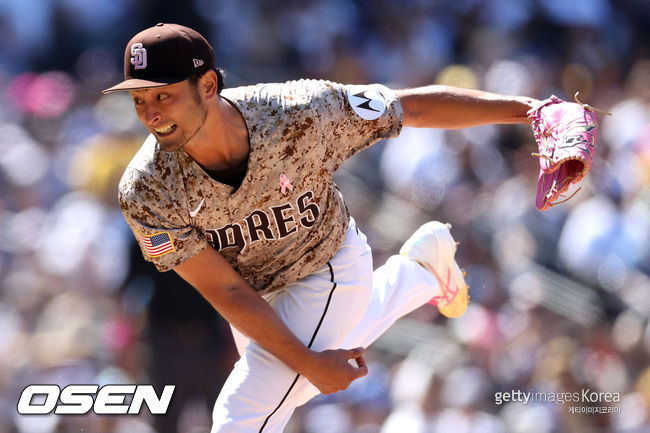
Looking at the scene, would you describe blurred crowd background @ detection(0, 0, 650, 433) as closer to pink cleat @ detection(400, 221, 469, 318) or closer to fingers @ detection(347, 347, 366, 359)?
pink cleat @ detection(400, 221, 469, 318)

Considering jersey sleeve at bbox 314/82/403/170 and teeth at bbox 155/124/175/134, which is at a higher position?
teeth at bbox 155/124/175/134

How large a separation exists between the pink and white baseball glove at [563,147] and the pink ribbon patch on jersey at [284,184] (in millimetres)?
832

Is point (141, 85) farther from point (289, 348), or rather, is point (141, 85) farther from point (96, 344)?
point (96, 344)

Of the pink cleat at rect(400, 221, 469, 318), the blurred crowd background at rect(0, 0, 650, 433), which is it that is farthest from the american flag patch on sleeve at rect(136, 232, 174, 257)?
the blurred crowd background at rect(0, 0, 650, 433)

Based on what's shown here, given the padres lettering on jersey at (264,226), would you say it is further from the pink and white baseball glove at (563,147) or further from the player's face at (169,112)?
the pink and white baseball glove at (563,147)

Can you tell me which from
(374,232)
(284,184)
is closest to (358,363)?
(284,184)

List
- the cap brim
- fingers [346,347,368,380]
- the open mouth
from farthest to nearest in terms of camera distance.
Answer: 1. fingers [346,347,368,380]
2. the open mouth
3. the cap brim

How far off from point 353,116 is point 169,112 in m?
0.71

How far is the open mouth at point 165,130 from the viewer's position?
2.66m

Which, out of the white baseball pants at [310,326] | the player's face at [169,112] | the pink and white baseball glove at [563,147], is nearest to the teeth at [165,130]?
the player's face at [169,112]

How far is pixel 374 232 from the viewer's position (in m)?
5.59

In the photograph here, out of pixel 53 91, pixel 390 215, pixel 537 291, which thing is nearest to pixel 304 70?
pixel 390 215

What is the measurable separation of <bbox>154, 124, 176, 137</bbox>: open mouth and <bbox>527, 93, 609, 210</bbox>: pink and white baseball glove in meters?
1.17

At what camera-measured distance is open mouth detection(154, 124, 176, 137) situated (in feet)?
8.71
